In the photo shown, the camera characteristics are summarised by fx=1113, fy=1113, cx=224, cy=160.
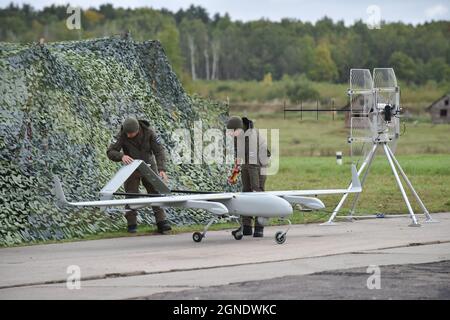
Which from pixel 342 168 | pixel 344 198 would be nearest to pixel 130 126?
pixel 344 198

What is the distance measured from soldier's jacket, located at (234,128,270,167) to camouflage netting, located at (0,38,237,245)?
2179 millimetres

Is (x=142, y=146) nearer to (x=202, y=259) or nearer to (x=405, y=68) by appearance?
(x=202, y=259)

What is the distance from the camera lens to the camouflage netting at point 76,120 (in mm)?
15562

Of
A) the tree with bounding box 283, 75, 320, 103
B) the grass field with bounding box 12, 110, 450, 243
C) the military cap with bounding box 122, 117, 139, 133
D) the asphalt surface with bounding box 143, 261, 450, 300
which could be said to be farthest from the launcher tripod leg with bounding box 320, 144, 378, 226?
the tree with bounding box 283, 75, 320, 103

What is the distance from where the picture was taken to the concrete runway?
10922mm

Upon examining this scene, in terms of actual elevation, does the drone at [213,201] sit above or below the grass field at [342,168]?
above

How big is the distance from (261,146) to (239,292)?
5.90 metres

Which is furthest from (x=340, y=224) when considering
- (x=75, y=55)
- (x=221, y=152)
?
(x=75, y=55)

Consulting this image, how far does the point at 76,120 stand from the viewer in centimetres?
1688

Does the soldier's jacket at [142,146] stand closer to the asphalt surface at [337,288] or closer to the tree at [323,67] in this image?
the asphalt surface at [337,288]

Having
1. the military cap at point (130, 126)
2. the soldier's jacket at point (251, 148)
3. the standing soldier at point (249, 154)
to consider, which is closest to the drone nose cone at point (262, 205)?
the standing soldier at point (249, 154)

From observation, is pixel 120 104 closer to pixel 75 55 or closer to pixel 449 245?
pixel 75 55

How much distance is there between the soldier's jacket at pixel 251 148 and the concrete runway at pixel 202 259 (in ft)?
3.70

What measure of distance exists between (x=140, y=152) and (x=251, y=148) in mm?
1712
